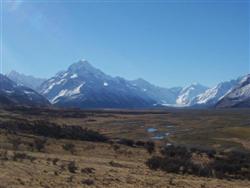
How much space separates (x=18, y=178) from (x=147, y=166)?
2121 centimetres

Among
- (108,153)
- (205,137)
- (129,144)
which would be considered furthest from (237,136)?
(108,153)

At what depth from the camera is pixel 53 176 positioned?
37844 millimetres

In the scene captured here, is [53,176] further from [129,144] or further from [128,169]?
[129,144]

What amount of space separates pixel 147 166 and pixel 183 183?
39.4ft

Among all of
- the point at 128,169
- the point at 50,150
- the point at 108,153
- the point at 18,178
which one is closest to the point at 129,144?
the point at 108,153

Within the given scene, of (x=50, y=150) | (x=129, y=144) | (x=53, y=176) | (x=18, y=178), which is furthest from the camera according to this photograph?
(x=129, y=144)

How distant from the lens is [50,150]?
6041 cm

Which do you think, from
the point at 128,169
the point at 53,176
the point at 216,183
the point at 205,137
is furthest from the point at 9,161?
the point at 205,137

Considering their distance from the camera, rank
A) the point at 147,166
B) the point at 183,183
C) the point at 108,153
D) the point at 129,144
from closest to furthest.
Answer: the point at 183,183
the point at 147,166
the point at 108,153
the point at 129,144

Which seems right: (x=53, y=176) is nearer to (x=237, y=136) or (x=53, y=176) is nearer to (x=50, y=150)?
(x=50, y=150)

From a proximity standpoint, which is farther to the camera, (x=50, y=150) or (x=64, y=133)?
(x=64, y=133)

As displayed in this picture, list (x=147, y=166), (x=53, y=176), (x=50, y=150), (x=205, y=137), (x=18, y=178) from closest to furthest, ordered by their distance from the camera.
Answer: (x=18, y=178) < (x=53, y=176) < (x=147, y=166) < (x=50, y=150) < (x=205, y=137)

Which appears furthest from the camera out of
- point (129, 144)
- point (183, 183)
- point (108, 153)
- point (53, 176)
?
point (129, 144)

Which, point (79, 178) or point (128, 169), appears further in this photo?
point (128, 169)
